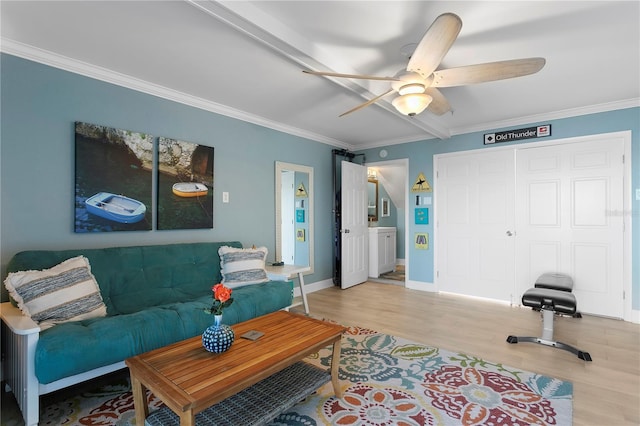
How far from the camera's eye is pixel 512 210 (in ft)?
14.0

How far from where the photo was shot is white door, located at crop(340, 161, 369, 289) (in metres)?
5.14

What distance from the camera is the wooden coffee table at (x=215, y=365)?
1387 millimetres

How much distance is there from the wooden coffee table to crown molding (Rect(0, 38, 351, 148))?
243 centimetres

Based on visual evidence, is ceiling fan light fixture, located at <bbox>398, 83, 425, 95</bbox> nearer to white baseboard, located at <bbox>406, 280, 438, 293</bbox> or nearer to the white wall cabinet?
white baseboard, located at <bbox>406, 280, 438, 293</bbox>

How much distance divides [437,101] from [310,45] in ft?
3.66

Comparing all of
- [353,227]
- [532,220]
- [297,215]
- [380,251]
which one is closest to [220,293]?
[297,215]

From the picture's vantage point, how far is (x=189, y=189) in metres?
3.42

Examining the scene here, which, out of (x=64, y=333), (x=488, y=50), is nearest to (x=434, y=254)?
(x=488, y=50)

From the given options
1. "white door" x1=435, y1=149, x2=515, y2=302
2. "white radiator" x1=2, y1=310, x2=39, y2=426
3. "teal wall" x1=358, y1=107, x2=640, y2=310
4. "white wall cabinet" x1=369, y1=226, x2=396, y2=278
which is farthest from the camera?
"white wall cabinet" x1=369, y1=226, x2=396, y2=278

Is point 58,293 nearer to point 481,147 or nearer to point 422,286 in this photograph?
point 422,286

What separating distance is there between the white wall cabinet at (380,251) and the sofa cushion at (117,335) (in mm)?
3514

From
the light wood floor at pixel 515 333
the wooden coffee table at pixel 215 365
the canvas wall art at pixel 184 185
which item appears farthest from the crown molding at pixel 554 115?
the wooden coffee table at pixel 215 365

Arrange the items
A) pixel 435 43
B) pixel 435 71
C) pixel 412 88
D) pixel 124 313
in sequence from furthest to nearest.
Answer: pixel 124 313 → pixel 412 88 → pixel 435 71 → pixel 435 43

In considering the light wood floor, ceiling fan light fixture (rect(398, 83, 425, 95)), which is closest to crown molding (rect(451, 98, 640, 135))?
the light wood floor
